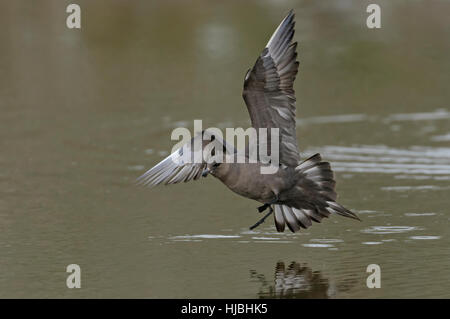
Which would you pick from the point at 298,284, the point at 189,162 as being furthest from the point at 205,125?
the point at 298,284

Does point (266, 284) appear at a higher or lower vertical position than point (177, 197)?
lower

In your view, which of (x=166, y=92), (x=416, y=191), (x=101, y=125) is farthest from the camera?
(x=166, y=92)

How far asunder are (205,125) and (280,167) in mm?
4029

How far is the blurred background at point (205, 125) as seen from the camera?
21.5 feet

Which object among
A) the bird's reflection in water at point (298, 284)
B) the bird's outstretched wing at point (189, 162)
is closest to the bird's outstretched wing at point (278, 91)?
the bird's outstretched wing at point (189, 162)

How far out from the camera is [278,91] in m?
6.93

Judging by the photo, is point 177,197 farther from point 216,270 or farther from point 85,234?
point 216,270

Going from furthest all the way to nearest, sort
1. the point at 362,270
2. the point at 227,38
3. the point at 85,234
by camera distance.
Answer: the point at 227,38, the point at 85,234, the point at 362,270

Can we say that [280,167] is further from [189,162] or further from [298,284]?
[298,284]

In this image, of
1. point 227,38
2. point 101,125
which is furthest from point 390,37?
point 101,125

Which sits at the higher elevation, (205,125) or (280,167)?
(205,125)

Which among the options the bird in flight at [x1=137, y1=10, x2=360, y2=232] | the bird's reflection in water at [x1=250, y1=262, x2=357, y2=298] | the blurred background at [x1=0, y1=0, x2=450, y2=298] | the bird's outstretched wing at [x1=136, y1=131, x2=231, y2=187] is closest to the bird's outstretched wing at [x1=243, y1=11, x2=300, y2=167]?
the bird in flight at [x1=137, y1=10, x2=360, y2=232]

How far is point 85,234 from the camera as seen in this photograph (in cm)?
738
